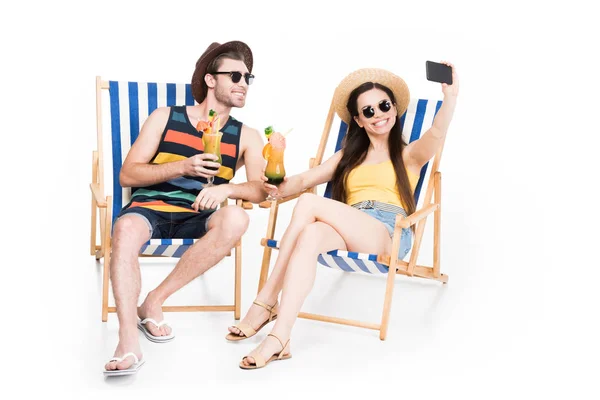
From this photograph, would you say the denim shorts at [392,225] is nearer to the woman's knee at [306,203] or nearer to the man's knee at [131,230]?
the woman's knee at [306,203]

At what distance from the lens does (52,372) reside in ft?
14.2

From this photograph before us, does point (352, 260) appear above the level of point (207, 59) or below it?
below

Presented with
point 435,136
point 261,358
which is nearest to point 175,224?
point 261,358

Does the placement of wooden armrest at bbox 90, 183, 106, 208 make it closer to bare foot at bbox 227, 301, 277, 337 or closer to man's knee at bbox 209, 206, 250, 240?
man's knee at bbox 209, 206, 250, 240

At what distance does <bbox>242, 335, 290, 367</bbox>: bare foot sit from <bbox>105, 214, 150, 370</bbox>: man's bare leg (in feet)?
1.54

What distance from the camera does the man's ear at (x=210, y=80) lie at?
17.5 ft

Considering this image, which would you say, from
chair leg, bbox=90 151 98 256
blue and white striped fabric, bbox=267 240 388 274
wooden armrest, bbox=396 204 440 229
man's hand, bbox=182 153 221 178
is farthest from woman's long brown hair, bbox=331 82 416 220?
chair leg, bbox=90 151 98 256

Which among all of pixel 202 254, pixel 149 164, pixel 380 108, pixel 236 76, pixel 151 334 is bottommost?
pixel 151 334

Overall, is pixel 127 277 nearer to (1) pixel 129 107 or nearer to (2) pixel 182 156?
(2) pixel 182 156

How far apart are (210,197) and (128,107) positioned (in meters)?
0.99

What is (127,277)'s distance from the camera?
4.51 metres

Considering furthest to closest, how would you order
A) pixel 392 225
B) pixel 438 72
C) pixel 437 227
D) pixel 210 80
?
1. pixel 437 227
2. pixel 210 80
3. pixel 392 225
4. pixel 438 72

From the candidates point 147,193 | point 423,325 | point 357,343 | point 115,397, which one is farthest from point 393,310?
point 115,397

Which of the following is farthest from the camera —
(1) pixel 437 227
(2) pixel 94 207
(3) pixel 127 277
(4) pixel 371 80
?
(2) pixel 94 207
